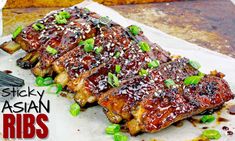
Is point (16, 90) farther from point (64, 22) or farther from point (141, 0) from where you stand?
point (141, 0)

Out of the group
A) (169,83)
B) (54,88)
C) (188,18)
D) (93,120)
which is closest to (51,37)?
(54,88)

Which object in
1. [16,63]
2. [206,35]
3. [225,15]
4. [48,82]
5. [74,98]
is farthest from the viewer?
[225,15]

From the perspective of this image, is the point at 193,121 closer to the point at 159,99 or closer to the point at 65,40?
the point at 159,99

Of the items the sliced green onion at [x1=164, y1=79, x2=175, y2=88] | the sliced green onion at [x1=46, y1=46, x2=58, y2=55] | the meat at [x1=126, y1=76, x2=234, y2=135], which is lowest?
the meat at [x1=126, y1=76, x2=234, y2=135]

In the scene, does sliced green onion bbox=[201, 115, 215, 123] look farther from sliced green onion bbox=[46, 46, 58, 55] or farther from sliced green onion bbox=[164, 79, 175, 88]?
sliced green onion bbox=[46, 46, 58, 55]

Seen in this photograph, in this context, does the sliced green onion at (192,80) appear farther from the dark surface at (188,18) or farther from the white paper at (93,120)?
the dark surface at (188,18)

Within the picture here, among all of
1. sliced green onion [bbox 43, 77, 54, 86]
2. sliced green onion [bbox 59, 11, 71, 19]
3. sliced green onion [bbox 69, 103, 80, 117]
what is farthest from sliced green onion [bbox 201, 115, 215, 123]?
sliced green onion [bbox 59, 11, 71, 19]

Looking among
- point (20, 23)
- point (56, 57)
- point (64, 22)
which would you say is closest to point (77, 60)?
point (56, 57)
